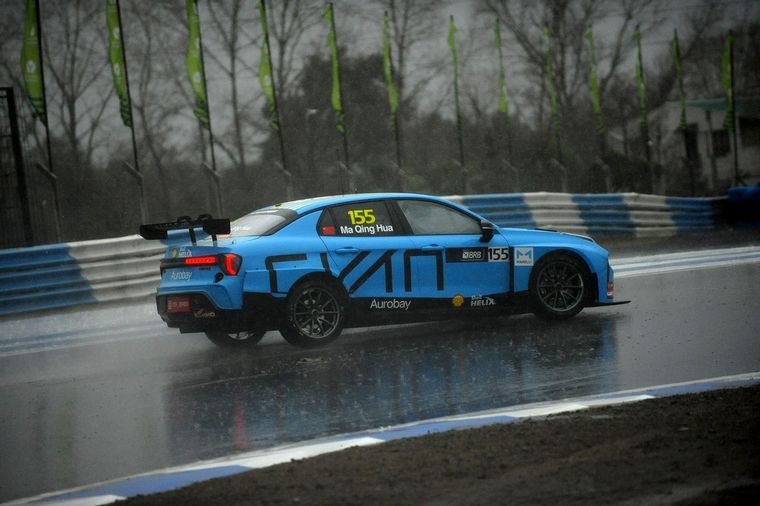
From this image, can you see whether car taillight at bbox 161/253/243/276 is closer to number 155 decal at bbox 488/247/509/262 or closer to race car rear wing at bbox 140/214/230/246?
race car rear wing at bbox 140/214/230/246

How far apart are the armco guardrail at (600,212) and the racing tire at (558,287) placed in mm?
7580

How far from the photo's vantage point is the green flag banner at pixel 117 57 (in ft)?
69.7

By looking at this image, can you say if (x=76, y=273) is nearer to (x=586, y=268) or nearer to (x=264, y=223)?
(x=264, y=223)

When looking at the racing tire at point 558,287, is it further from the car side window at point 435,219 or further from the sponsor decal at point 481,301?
the car side window at point 435,219

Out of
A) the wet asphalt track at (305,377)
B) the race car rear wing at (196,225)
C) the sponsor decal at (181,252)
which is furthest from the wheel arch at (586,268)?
the sponsor decal at (181,252)

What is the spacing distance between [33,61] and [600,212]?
10.9 m

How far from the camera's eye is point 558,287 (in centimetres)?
1118

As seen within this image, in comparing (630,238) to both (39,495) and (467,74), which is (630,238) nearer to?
(39,495)

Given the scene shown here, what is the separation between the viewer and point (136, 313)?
1483 cm

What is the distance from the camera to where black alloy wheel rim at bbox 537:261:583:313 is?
11102mm

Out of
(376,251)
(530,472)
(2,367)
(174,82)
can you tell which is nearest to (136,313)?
(2,367)

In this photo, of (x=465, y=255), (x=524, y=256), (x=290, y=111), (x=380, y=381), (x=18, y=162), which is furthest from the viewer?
(x=290, y=111)

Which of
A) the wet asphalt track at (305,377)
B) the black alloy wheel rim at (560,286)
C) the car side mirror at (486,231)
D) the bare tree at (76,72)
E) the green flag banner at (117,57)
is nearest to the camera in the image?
the wet asphalt track at (305,377)

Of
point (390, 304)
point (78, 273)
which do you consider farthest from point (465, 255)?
point (78, 273)
